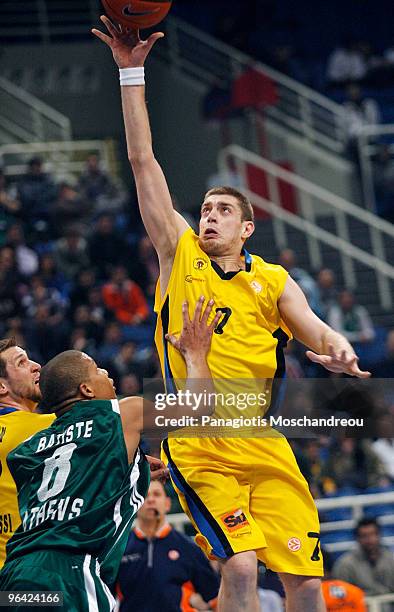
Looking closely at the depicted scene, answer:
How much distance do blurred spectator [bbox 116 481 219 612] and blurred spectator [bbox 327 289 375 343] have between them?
739cm

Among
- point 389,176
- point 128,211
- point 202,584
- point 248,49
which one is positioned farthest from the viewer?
point 248,49

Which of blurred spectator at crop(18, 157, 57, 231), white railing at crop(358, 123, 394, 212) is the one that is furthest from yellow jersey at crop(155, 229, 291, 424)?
white railing at crop(358, 123, 394, 212)

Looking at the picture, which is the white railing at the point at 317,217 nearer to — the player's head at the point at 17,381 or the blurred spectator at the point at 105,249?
A: the blurred spectator at the point at 105,249

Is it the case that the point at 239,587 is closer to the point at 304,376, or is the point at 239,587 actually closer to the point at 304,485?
the point at 304,485

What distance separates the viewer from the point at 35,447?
17.7ft

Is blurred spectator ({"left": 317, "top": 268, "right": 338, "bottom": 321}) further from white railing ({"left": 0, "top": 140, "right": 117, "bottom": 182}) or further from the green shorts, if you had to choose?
the green shorts

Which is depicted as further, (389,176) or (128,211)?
(389,176)

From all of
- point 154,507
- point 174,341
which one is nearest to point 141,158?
point 174,341

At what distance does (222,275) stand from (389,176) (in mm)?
13118

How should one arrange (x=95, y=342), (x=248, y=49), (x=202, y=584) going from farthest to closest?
(x=248, y=49) → (x=95, y=342) → (x=202, y=584)

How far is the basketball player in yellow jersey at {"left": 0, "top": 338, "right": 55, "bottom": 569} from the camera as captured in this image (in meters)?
6.30

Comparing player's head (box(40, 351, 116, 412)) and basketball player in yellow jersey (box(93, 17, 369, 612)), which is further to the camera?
basketball player in yellow jersey (box(93, 17, 369, 612))

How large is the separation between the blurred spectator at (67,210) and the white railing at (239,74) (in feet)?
15.8

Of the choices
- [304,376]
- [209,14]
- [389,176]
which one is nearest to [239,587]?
[304,376]
